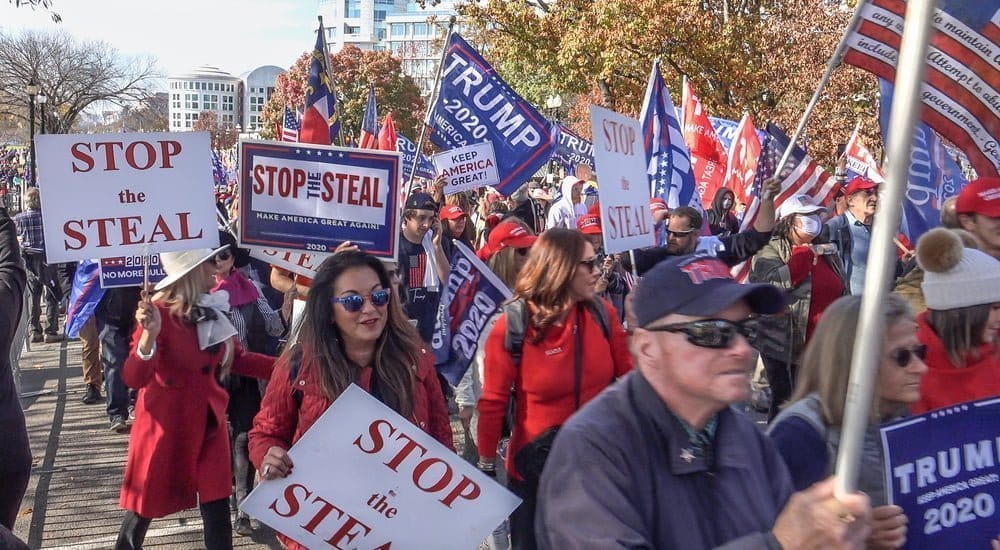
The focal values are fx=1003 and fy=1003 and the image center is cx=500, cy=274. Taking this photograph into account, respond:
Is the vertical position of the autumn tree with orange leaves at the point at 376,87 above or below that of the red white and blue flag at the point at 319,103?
above

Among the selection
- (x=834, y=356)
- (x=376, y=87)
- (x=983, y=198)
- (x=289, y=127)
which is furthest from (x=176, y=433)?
(x=376, y=87)

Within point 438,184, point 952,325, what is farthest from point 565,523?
point 438,184

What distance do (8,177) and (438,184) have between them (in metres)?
49.6

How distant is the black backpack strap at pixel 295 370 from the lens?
11.7ft

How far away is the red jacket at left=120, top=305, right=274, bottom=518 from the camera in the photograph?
4.50m

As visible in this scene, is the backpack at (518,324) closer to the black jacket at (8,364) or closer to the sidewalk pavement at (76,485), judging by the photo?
the black jacket at (8,364)

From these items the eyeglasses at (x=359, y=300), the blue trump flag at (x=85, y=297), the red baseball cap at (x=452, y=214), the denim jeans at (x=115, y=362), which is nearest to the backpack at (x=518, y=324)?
the eyeglasses at (x=359, y=300)

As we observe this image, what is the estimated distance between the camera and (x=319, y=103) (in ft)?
22.8

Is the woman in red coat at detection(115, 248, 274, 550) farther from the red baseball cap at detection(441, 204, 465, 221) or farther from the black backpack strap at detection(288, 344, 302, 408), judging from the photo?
the red baseball cap at detection(441, 204, 465, 221)

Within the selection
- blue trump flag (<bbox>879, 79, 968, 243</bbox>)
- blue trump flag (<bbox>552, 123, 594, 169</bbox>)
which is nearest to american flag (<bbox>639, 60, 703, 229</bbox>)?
blue trump flag (<bbox>879, 79, 968, 243</bbox>)

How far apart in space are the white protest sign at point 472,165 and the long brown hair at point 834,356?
19.6 ft

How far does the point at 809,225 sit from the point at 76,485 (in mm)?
5287

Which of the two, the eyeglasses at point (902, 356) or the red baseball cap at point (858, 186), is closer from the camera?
the eyeglasses at point (902, 356)

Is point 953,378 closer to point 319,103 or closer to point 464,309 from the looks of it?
point 464,309
